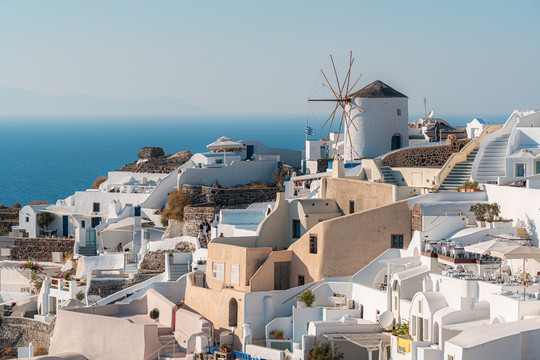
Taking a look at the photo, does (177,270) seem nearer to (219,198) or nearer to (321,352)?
(219,198)

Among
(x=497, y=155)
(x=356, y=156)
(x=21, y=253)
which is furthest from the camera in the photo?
(x=21, y=253)

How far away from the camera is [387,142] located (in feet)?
151

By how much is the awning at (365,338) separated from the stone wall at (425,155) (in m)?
11.2

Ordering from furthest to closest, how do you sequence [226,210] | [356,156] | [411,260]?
[356,156], [226,210], [411,260]

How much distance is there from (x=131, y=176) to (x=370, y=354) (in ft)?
87.3

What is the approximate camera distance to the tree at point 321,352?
102ft

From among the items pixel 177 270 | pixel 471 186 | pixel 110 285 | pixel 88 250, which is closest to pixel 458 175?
pixel 471 186

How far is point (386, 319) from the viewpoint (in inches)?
1224

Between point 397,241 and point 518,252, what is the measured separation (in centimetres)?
657

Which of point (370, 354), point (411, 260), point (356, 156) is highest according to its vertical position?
point (356, 156)

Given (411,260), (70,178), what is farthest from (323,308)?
(70,178)

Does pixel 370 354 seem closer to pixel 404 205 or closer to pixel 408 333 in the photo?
pixel 408 333

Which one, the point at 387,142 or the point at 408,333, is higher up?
the point at 387,142

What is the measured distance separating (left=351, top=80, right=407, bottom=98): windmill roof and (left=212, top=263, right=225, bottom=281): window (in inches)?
472
